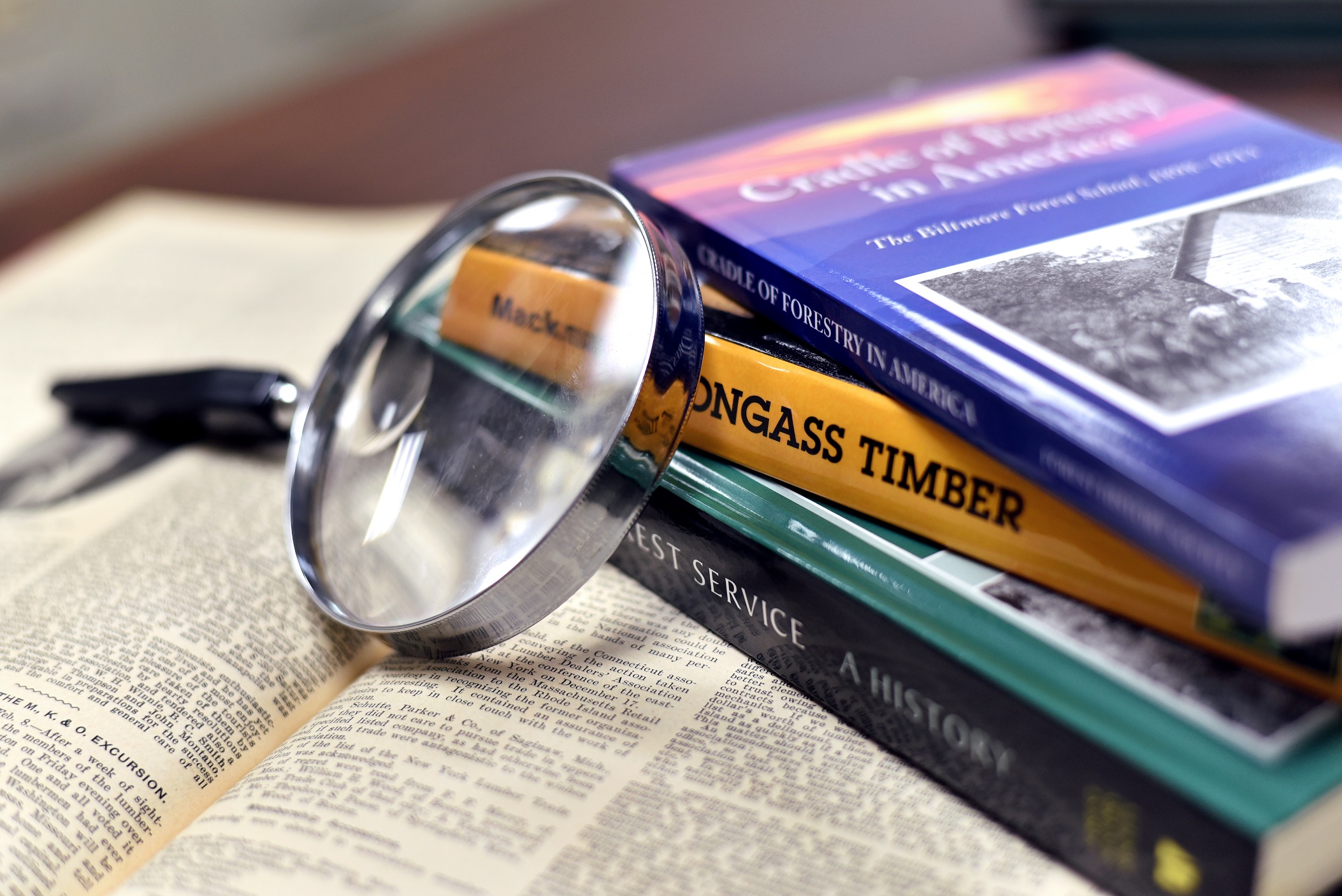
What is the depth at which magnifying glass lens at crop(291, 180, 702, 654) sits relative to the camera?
23.5 inches

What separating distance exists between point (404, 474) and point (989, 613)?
0.39 m

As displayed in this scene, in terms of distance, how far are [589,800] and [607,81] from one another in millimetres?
1021

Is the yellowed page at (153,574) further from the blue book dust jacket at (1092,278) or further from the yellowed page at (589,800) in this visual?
the blue book dust jacket at (1092,278)

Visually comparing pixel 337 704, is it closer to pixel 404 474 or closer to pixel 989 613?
pixel 404 474

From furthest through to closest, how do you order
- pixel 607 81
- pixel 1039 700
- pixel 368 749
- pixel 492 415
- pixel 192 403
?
pixel 607 81, pixel 192 403, pixel 492 415, pixel 368 749, pixel 1039 700

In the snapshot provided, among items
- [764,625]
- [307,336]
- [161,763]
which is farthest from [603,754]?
[307,336]

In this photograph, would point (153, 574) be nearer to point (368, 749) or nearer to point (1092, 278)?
point (368, 749)

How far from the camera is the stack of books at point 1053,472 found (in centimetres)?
43

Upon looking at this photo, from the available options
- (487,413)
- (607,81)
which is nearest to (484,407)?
(487,413)

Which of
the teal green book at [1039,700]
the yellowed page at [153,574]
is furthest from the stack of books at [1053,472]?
the yellowed page at [153,574]

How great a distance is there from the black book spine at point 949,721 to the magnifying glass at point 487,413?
0.08m

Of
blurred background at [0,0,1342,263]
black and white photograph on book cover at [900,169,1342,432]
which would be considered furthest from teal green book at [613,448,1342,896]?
blurred background at [0,0,1342,263]

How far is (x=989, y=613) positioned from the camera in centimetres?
Result: 50

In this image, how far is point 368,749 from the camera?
579mm
